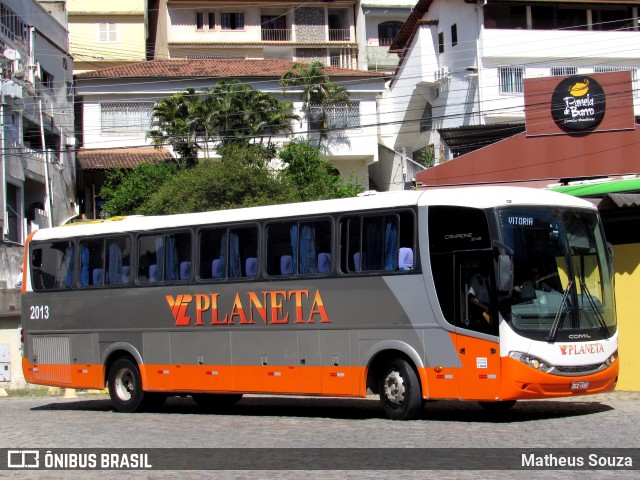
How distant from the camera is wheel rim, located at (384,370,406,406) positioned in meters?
15.9

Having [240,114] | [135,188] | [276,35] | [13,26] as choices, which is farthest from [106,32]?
[13,26]

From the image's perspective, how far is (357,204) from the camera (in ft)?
54.6

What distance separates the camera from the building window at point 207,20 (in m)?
69.4

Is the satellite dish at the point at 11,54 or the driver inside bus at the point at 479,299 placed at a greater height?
the satellite dish at the point at 11,54

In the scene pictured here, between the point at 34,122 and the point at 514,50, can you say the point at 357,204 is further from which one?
the point at 514,50

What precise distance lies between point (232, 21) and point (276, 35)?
119 inches

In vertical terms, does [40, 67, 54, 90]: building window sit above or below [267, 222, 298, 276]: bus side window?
above

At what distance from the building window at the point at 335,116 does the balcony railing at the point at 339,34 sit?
54.1 ft

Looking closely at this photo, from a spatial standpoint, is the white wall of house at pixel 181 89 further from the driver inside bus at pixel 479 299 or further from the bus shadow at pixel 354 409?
the driver inside bus at pixel 479 299

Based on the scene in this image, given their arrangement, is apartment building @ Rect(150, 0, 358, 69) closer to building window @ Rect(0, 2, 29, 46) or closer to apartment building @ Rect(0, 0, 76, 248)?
apartment building @ Rect(0, 0, 76, 248)

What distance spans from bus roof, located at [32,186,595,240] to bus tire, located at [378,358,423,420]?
97.6 inches

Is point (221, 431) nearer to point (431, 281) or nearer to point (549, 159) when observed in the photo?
point (431, 281)

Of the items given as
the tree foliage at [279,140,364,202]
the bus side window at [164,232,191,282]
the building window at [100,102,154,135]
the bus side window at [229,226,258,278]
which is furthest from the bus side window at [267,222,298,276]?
the building window at [100,102,154,135]

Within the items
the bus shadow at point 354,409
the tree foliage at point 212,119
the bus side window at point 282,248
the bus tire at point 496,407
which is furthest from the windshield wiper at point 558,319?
the tree foliage at point 212,119
